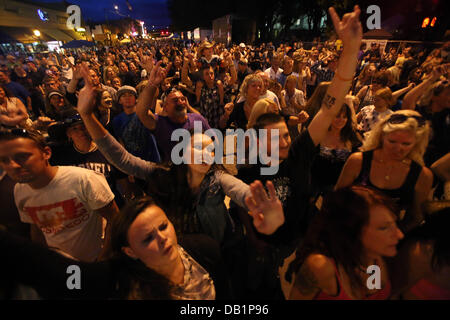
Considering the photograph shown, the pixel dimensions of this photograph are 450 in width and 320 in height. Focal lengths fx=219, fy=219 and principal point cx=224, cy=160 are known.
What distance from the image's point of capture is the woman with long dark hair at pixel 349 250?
1.41m

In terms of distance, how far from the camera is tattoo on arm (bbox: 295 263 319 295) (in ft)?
4.69

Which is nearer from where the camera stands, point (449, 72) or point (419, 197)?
point (419, 197)

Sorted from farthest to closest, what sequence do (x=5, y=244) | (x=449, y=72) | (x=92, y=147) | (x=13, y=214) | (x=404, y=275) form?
1. (x=449, y=72)
2. (x=92, y=147)
3. (x=13, y=214)
4. (x=404, y=275)
5. (x=5, y=244)

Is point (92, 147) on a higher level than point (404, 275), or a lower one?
higher

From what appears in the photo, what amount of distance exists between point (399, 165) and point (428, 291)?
1.07 metres

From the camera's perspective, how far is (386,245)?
55.4 inches

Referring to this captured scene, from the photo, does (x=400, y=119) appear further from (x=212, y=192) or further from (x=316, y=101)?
(x=212, y=192)

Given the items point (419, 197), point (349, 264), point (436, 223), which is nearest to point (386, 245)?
point (349, 264)

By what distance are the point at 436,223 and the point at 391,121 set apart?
3.15 ft

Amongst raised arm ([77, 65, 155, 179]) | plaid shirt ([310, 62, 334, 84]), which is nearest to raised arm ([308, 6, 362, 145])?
raised arm ([77, 65, 155, 179])

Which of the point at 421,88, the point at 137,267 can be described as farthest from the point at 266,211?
the point at 421,88

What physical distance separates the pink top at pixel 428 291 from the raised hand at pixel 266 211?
3.38 feet

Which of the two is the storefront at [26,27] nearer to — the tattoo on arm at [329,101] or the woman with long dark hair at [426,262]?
the tattoo on arm at [329,101]
